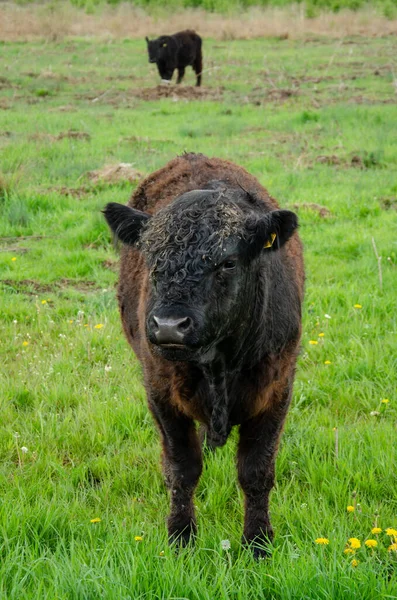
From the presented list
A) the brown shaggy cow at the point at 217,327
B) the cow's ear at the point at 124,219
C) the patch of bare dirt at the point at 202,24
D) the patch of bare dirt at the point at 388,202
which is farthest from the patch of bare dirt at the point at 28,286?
the patch of bare dirt at the point at 202,24

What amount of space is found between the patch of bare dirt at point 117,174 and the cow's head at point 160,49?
593 inches

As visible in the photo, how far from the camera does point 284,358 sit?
12.2 ft

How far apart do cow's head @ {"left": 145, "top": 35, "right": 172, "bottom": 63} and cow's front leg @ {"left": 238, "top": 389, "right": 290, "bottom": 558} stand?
2257 centimetres

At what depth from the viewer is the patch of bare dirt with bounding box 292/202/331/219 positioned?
9008 millimetres

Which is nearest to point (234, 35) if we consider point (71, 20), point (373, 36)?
point (373, 36)

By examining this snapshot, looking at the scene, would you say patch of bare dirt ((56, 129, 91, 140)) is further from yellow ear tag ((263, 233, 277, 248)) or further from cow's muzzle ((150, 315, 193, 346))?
cow's muzzle ((150, 315, 193, 346))

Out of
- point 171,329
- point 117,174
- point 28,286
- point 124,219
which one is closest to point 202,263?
point 171,329

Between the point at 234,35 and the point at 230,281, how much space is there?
3376cm

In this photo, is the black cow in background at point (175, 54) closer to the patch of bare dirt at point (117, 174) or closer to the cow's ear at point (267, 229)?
the patch of bare dirt at point (117, 174)

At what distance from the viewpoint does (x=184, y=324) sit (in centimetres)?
289

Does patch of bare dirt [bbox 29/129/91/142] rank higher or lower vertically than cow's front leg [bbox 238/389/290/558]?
lower

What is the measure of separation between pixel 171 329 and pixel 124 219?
968 mm

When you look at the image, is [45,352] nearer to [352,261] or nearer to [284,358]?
[284,358]

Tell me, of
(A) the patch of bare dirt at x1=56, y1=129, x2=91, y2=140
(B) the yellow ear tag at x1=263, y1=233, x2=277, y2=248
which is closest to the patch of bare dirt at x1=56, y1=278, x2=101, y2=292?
(B) the yellow ear tag at x1=263, y1=233, x2=277, y2=248
